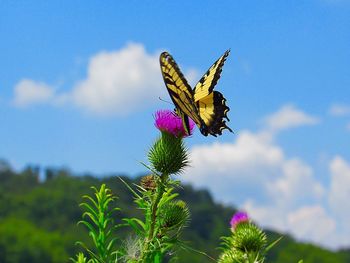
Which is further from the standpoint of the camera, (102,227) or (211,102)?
(211,102)

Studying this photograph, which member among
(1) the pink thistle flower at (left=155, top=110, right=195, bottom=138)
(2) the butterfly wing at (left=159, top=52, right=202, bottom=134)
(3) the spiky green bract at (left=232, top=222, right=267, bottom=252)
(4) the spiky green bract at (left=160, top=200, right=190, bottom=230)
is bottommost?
(4) the spiky green bract at (left=160, top=200, right=190, bottom=230)

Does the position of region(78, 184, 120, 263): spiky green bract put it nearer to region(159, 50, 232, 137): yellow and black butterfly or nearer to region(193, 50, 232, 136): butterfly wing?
region(159, 50, 232, 137): yellow and black butterfly

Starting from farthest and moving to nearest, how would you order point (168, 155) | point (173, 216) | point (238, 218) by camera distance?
1. point (238, 218)
2. point (168, 155)
3. point (173, 216)

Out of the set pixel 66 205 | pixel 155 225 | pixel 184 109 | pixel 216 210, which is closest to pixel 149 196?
pixel 155 225

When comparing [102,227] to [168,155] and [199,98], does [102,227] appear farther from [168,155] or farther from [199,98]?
[199,98]

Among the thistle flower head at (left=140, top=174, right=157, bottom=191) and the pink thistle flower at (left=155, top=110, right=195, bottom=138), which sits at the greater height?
the pink thistle flower at (left=155, top=110, right=195, bottom=138)

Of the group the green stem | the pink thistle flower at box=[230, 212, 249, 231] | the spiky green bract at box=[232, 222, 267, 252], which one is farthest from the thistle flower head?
the pink thistle flower at box=[230, 212, 249, 231]

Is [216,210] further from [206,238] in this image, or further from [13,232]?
[13,232]

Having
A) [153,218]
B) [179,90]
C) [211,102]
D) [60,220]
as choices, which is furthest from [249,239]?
[60,220]
